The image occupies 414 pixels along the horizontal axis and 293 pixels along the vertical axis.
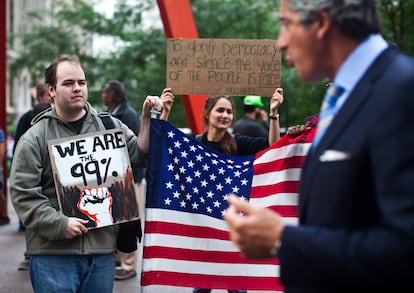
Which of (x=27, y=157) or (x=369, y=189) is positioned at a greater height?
(x=369, y=189)

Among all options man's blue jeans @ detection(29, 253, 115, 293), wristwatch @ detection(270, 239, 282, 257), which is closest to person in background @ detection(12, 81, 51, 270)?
man's blue jeans @ detection(29, 253, 115, 293)

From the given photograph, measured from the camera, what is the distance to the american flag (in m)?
4.70

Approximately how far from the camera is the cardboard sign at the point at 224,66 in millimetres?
5141

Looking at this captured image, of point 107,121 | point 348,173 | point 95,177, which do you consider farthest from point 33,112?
point 348,173

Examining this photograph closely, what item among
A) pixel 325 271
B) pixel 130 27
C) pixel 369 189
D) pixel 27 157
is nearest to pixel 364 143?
pixel 369 189

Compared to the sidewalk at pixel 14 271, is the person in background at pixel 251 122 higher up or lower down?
higher up

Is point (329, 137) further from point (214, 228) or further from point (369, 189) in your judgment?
point (214, 228)

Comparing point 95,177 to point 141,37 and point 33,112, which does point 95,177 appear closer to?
point 33,112

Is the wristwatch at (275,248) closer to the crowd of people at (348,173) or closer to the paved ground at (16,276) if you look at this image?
the crowd of people at (348,173)

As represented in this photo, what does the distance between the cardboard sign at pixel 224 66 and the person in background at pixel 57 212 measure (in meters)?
1.30

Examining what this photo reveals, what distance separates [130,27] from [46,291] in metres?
18.6

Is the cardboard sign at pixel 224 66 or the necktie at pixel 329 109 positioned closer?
the necktie at pixel 329 109

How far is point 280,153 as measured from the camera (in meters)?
4.78

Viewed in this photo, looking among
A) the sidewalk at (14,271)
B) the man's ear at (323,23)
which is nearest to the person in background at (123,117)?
the sidewalk at (14,271)
